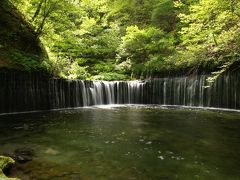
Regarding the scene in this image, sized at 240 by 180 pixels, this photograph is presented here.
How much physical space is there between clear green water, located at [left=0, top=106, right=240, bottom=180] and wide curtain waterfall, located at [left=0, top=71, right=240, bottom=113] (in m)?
2.56

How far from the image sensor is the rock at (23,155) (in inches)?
235

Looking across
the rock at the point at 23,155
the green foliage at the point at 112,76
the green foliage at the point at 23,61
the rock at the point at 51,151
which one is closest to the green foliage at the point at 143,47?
the green foliage at the point at 112,76

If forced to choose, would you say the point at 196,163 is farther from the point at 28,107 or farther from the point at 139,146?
the point at 28,107

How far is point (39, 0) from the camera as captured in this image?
15.1 m

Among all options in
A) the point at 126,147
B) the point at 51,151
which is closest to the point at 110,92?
the point at 126,147

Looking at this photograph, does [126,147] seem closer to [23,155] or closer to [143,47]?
[23,155]

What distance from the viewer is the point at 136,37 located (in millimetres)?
21984

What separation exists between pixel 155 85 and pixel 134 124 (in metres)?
9.32

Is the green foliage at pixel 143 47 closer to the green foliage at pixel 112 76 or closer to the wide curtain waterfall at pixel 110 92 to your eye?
the green foliage at pixel 112 76

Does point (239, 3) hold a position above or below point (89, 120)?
above

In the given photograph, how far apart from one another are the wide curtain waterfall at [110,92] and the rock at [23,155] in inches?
279

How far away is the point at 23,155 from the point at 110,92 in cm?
1324

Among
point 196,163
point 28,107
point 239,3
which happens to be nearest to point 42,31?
point 28,107

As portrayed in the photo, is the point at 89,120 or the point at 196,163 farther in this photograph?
the point at 89,120
